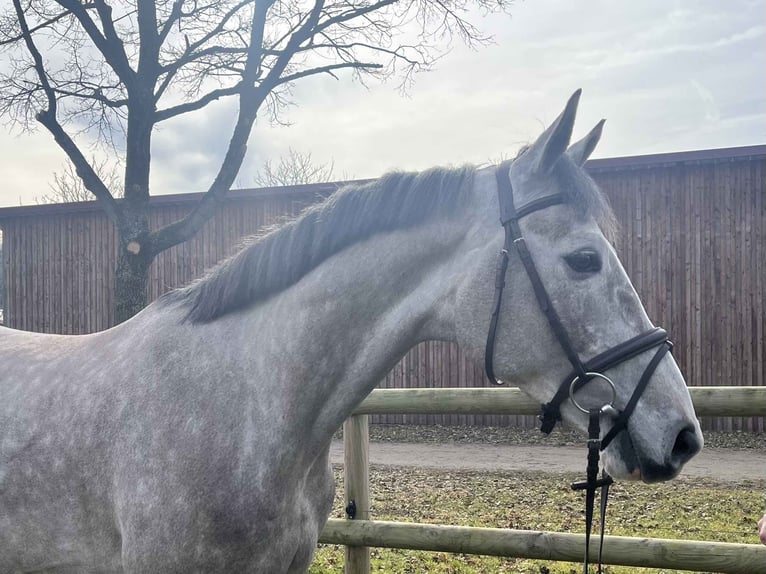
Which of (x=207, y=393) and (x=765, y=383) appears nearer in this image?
(x=207, y=393)

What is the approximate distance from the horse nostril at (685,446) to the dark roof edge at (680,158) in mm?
10692

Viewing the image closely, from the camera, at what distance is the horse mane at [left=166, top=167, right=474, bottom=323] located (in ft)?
7.29

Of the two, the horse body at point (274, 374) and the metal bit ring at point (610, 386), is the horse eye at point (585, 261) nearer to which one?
the horse body at point (274, 374)

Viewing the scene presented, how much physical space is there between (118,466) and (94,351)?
524 millimetres

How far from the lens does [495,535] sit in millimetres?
3615

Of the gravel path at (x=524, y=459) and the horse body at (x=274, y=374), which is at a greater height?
the horse body at (x=274, y=374)

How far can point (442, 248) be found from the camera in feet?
7.20

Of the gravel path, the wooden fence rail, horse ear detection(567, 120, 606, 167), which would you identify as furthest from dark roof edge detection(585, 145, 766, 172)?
horse ear detection(567, 120, 606, 167)

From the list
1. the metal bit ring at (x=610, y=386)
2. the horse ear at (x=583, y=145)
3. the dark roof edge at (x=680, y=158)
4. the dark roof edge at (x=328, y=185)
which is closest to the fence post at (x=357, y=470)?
the metal bit ring at (x=610, y=386)

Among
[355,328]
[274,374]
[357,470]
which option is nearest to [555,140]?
[355,328]

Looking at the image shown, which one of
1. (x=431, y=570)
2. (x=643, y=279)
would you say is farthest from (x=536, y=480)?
(x=643, y=279)

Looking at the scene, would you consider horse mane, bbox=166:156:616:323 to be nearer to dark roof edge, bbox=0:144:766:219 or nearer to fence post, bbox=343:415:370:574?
fence post, bbox=343:415:370:574

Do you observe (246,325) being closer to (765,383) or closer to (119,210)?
(119,210)

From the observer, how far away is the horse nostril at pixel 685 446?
1819 millimetres
